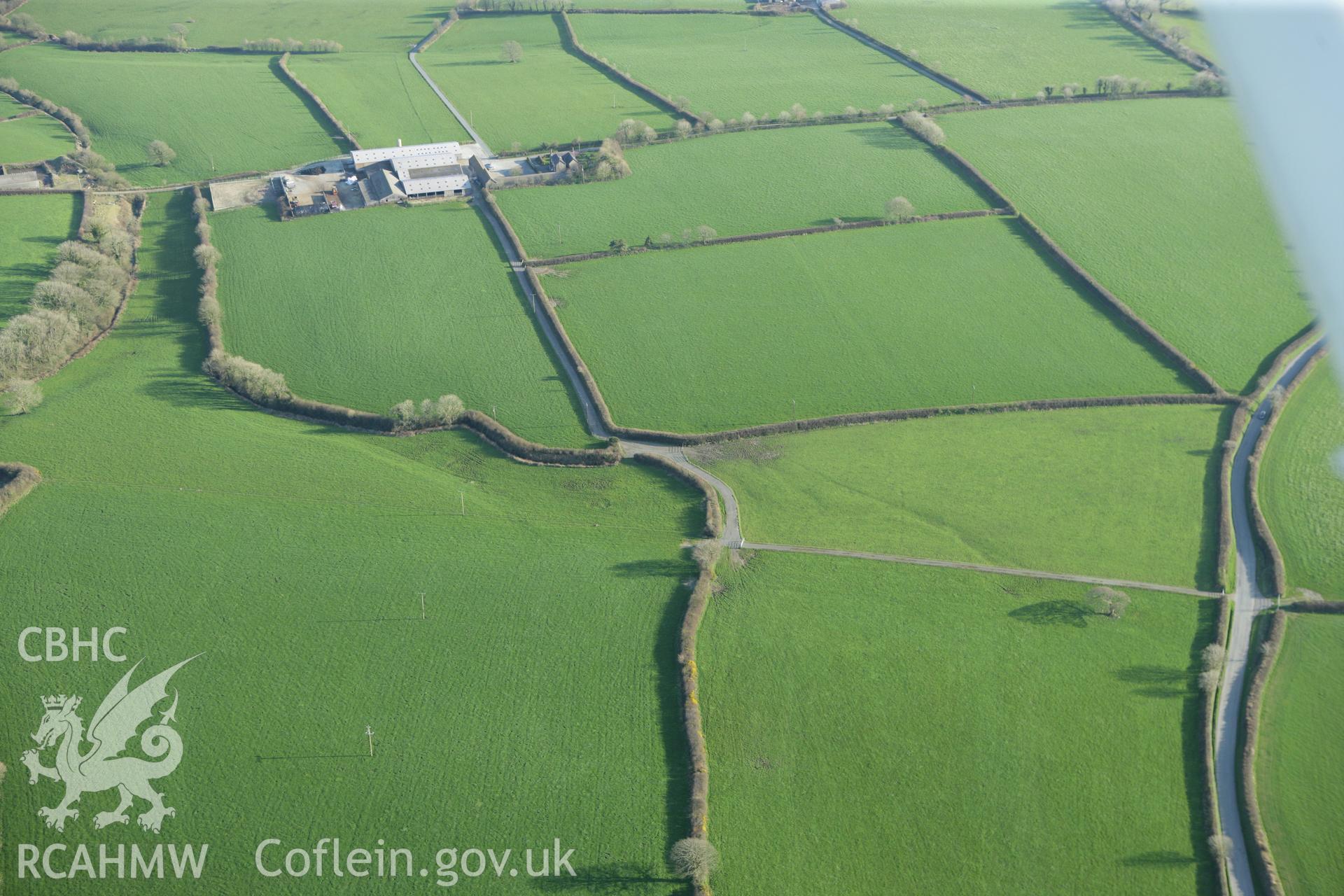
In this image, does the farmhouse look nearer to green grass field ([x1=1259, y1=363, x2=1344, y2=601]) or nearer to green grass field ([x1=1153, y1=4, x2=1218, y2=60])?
green grass field ([x1=1259, y1=363, x2=1344, y2=601])

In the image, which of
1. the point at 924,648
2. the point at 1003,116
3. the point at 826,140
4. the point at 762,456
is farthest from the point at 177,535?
the point at 1003,116

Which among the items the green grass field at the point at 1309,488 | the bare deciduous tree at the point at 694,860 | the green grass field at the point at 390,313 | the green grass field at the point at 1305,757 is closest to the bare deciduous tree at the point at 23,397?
the green grass field at the point at 390,313

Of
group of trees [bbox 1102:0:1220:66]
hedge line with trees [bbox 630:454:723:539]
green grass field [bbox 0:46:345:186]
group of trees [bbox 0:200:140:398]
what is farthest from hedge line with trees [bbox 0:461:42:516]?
group of trees [bbox 1102:0:1220:66]

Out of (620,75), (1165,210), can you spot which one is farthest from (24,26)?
(1165,210)

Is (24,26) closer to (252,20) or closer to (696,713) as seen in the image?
(252,20)

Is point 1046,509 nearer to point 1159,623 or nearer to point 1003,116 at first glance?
point 1159,623

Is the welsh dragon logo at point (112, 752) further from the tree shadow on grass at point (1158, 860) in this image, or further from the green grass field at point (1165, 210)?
the green grass field at point (1165, 210)

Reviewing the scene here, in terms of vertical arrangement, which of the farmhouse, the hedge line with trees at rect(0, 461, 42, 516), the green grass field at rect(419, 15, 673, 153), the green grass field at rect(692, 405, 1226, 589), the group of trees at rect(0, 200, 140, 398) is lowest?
the hedge line with trees at rect(0, 461, 42, 516)
